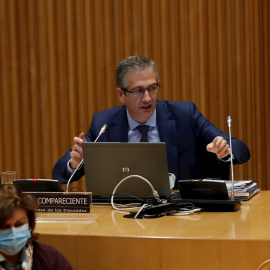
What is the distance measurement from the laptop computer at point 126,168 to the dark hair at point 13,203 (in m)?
0.82

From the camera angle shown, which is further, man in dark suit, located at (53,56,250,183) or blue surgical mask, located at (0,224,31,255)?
man in dark suit, located at (53,56,250,183)

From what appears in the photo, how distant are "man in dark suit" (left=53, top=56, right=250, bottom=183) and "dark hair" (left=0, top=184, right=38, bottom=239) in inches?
53.8

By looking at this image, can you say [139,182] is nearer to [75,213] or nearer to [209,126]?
[75,213]

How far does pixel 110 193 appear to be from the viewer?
112 inches

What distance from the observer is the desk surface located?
204 cm

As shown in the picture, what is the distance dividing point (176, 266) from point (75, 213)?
1.88ft

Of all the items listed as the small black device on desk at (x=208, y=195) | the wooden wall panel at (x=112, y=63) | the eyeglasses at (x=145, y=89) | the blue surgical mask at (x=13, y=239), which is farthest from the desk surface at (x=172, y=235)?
the wooden wall panel at (x=112, y=63)

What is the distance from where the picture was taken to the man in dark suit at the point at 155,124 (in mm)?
3400

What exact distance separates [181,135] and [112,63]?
4.65 feet

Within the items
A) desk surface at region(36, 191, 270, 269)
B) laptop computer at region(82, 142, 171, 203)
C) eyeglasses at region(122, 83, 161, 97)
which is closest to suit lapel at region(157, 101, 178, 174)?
eyeglasses at region(122, 83, 161, 97)

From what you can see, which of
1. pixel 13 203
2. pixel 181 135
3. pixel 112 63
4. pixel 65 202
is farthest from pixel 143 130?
pixel 13 203

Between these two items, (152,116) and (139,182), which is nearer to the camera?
(139,182)

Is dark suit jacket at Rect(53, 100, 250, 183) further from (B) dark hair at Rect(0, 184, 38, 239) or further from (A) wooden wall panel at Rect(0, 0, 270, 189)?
(B) dark hair at Rect(0, 184, 38, 239)

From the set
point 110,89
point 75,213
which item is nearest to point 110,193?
point 75,213
